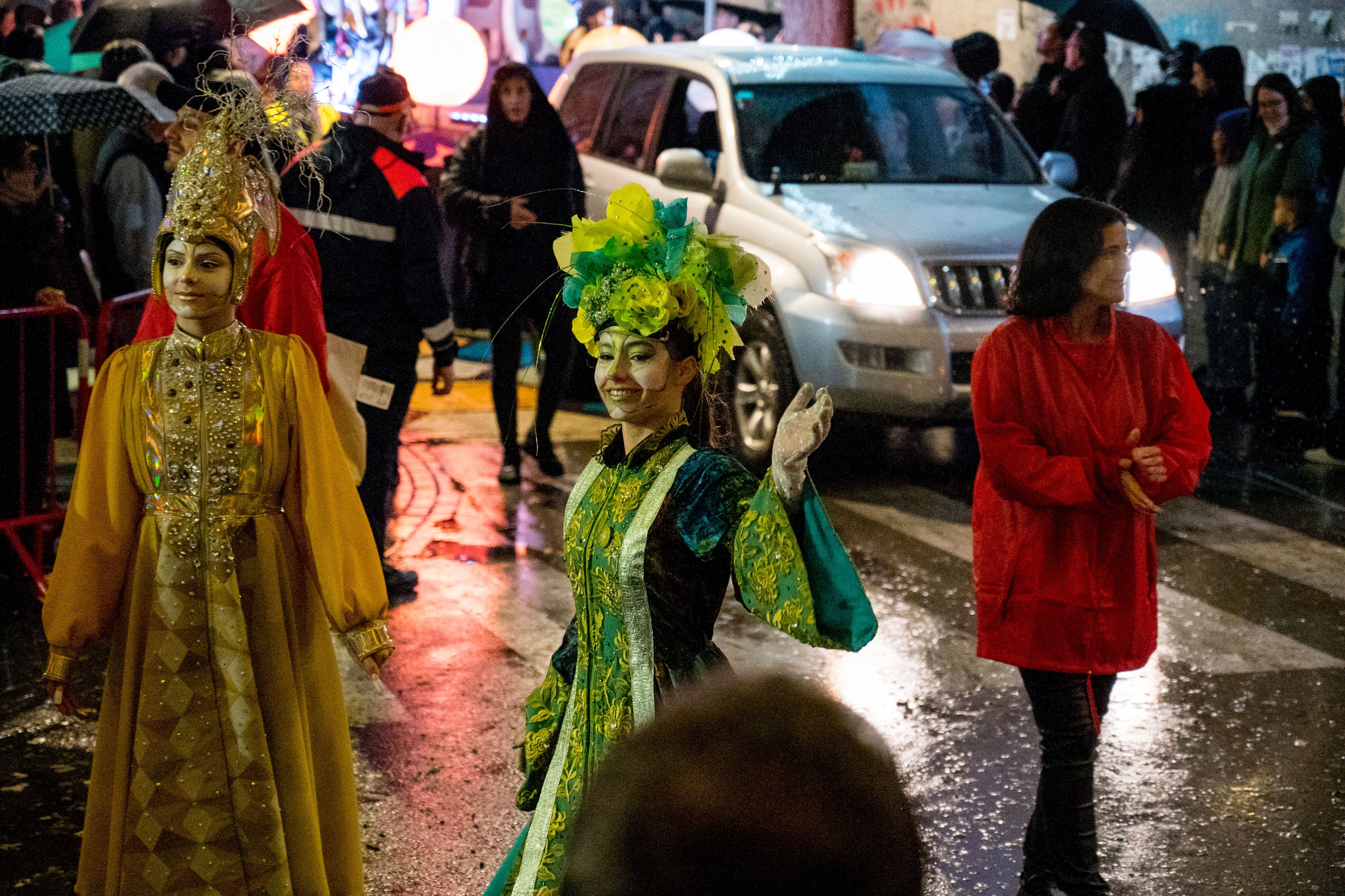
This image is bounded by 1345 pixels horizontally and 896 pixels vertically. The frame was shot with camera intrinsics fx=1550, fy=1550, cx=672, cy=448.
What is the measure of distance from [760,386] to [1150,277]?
2.33 metres

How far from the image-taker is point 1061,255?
3914 millimetres

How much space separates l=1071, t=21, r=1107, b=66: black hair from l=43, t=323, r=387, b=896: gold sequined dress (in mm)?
9792

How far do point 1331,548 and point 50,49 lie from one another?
39.7ft

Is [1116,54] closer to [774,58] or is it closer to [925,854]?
[774,58]

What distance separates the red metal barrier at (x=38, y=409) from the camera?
654 centimetres

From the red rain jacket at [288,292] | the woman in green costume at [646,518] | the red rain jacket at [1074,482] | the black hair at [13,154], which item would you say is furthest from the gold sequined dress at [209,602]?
the black hair at [13,154]

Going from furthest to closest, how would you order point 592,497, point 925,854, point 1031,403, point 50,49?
point 50,49 → point 1031,403 → point 592,497 → point 925,854

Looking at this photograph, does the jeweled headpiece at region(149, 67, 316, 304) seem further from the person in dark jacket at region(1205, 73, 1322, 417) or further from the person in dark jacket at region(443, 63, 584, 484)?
the person in dark jacket at region(1205, 73, 1322, 417)

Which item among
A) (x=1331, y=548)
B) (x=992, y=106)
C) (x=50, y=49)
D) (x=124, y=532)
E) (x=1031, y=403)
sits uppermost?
(x=50, y=49)

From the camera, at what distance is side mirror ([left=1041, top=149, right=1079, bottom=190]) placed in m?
9.47

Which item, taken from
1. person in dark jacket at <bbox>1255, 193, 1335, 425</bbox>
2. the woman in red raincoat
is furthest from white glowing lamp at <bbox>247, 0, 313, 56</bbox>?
person in dark jacket at <bbox>1255, 193, 1335, 425</bbox>

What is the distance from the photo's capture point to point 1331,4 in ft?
47.9

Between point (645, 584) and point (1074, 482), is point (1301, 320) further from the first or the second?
point (645, 584)

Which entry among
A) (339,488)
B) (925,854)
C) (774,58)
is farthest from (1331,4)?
(925,854)
